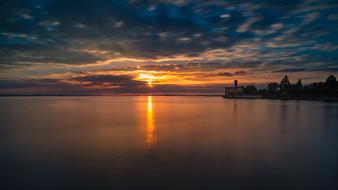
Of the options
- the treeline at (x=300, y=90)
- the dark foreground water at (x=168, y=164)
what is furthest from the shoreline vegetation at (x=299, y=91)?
the dark foreground water at (x=168, y=164)

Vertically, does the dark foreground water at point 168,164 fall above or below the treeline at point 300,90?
below

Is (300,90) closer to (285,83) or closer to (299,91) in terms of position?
(299,91)

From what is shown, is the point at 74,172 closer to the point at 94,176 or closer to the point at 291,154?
the point at 94,176

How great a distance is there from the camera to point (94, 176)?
8.91 meters

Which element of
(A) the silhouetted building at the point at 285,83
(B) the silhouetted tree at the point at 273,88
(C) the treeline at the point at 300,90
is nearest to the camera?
(C) the treeline at the point at 300,90

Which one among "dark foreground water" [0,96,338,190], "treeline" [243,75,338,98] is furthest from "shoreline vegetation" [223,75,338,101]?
"dark foreground water" [0,96,338,190]

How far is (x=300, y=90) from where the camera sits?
12462 centimetres

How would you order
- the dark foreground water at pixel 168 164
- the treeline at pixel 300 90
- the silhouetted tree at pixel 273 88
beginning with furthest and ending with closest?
the silhouetted tree at pixel 273 88 → the treeline at pixel 300 90 → the dark foreground water at pixel 168 164

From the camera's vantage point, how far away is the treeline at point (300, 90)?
337ft

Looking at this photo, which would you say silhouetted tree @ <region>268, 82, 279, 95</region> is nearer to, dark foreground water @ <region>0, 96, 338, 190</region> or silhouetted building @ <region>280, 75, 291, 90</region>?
silhouetted building @ <region>280, 75, 291, 90</region>

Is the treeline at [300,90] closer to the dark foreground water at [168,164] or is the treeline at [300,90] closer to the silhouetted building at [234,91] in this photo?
the silhouetted building at [234,91]

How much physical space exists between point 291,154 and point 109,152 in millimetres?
11222

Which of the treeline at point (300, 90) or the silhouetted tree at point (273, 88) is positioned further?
the silhouetted tree at point (273, 88)

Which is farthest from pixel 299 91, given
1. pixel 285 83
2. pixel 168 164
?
pixel 168 164
